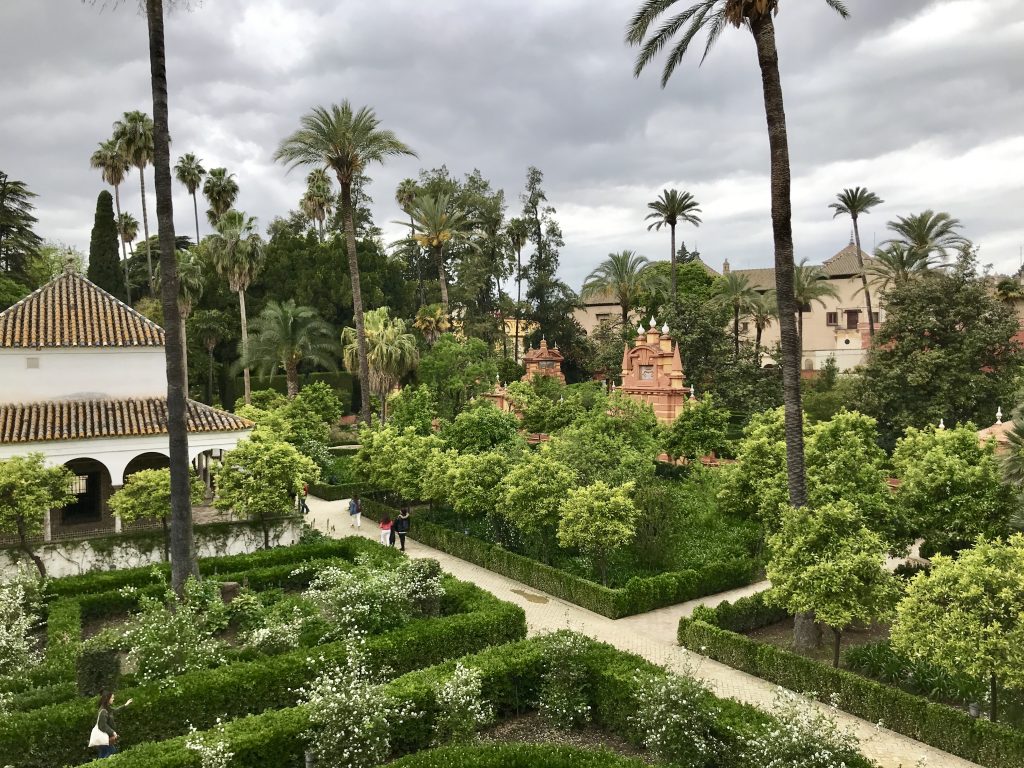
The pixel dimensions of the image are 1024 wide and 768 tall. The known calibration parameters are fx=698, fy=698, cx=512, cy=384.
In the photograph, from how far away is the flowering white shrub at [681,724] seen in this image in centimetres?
1061

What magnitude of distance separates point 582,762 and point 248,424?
60.2 ft

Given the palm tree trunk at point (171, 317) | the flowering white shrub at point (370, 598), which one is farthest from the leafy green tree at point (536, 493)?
the palm tree trunk at point (171, 317)

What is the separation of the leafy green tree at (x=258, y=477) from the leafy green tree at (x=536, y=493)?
6815 millimetres

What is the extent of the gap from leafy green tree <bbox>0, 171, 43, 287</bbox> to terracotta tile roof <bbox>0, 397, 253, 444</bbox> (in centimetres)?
3530

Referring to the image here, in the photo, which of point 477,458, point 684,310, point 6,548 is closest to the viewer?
point 6,548

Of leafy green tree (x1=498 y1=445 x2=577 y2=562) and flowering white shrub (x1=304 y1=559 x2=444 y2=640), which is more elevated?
leafy green tree (x1=498 y1=445 x2=577 y2=562)

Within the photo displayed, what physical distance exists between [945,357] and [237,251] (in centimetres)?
4138

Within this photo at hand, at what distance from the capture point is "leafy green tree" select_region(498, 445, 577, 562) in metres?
20.6

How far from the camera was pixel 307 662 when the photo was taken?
13.2m

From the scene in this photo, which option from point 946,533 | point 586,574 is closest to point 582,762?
point 586,574

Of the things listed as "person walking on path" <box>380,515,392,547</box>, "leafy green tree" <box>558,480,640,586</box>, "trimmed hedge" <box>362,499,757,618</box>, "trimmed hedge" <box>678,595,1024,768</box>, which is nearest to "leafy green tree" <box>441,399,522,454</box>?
"person walking on path" <box>380,515,392,547</box>

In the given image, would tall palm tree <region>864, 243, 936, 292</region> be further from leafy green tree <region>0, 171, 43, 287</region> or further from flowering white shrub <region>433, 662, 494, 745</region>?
leafy green tree <region>0, 171, 43, 287</region>

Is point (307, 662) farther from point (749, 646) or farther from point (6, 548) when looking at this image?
point (6, 548)

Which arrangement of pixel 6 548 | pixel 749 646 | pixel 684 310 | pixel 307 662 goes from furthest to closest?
1. pixel 684 310
2. pixel 6 548
3. pixel 749 646
4. pixel 307 662
